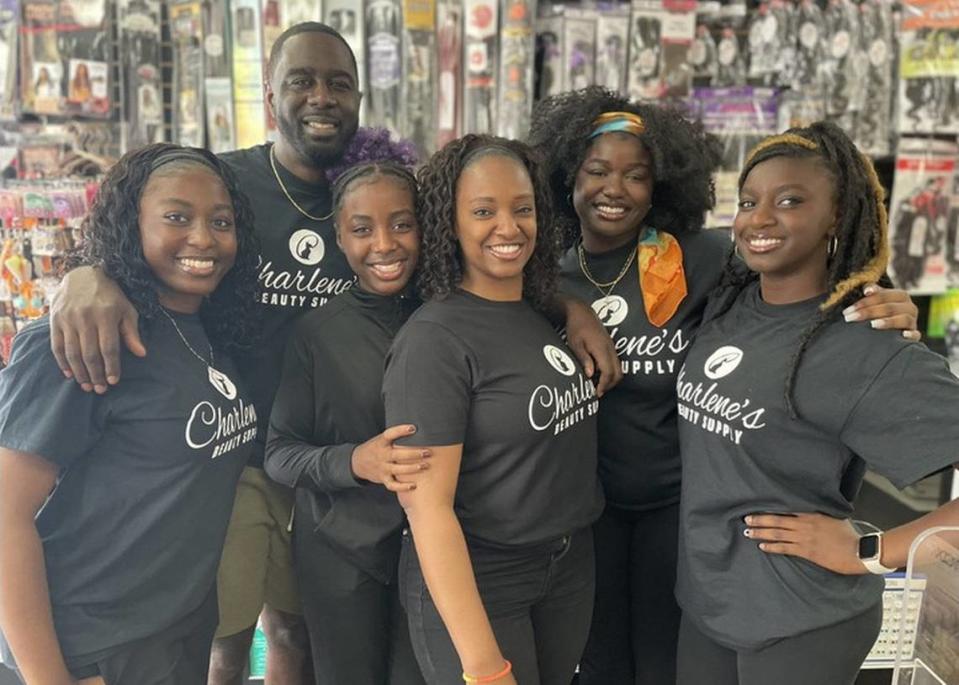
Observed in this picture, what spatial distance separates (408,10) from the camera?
2799 millimetres

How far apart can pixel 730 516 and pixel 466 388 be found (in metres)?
0.53

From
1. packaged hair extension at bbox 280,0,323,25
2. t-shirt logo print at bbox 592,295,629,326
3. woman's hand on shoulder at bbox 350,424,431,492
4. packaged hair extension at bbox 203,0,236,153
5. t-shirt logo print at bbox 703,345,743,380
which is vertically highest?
packaged hair extension at bbox 280,0,323,25

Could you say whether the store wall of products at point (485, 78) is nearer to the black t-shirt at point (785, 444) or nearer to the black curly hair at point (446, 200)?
the black curly hair at point (446, 200)

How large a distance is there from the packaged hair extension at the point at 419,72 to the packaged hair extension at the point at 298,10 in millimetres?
309

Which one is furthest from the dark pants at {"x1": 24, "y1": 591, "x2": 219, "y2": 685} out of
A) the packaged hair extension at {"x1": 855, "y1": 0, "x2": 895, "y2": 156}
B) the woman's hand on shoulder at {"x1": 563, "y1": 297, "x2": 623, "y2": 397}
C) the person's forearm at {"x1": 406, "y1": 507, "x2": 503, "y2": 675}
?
the packaged hair extension at {"x1": 855, "y1": 0, "x2": 895, "y2": 156}

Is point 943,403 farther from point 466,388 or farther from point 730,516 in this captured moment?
point 466,388

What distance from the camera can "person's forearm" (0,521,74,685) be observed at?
1.19 metres

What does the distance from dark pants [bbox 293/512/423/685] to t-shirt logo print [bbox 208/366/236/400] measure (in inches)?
13.6

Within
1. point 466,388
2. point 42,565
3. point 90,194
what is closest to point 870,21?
point 466,388

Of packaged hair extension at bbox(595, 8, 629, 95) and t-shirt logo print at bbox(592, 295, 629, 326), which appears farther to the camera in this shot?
packaged hair extension at bbox(595, 8, 629, 95)

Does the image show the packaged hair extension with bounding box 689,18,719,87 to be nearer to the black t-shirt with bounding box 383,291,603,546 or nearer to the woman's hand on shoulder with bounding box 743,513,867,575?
the black t-shirt with bounding box 383,291,603,546

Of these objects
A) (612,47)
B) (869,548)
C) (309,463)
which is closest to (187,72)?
(612,47)

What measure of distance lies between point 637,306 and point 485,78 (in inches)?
60.1

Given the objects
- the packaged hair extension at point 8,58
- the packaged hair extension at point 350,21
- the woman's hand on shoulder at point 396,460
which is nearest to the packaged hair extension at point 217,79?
the packaged hair extension at point 350,21
